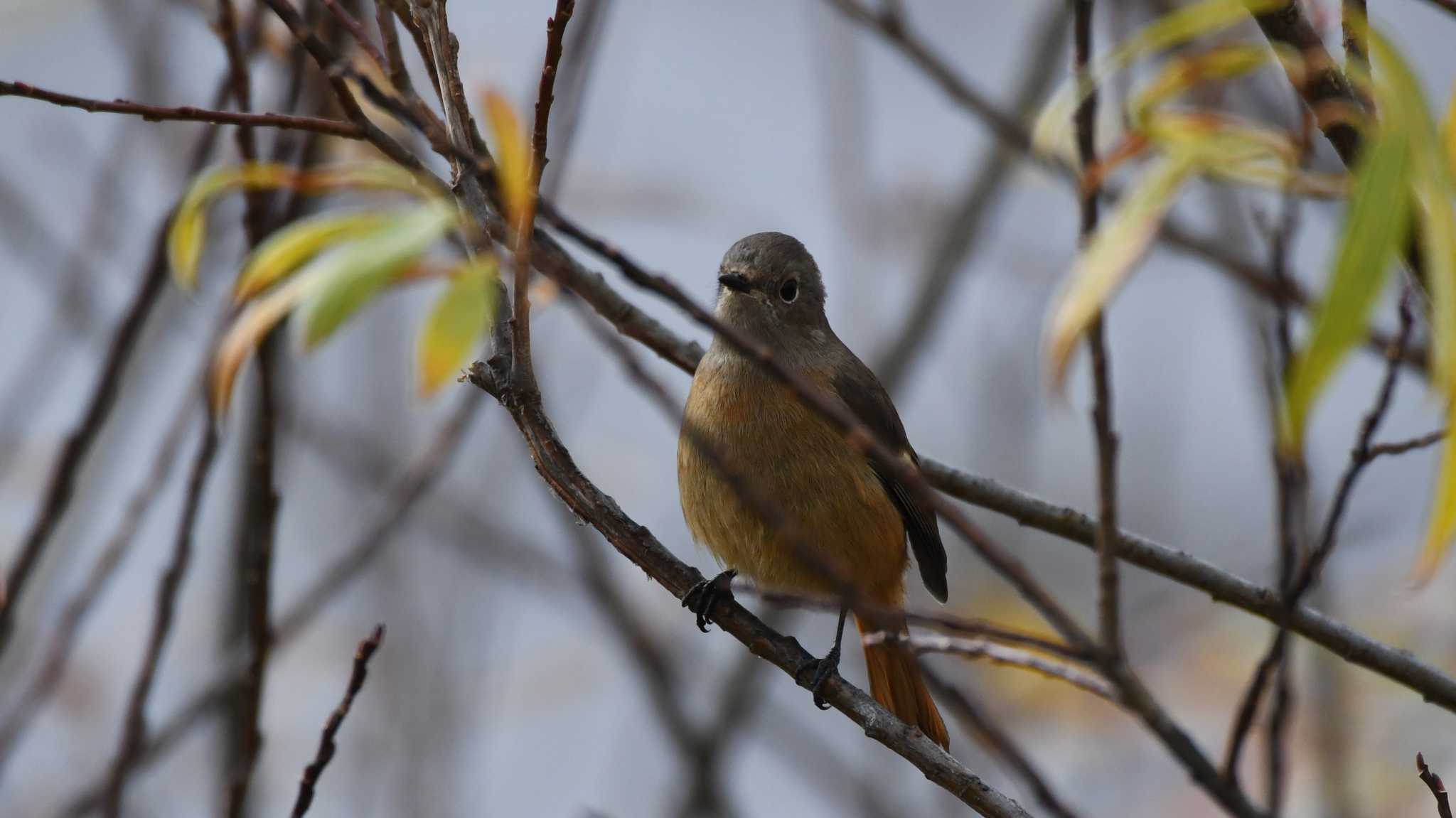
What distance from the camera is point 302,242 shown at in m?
1.72

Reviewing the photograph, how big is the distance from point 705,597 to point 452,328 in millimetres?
1836

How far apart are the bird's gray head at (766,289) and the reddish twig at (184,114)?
83.3 inches

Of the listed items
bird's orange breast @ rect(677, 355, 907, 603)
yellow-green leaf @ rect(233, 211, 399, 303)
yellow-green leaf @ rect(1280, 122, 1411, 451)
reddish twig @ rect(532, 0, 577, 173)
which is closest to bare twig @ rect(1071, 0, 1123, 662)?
yellow-green leaf @ rect(1280, 122, 1411, 451)

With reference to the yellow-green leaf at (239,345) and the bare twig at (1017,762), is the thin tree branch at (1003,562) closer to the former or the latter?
the bare twig at (1017,762)

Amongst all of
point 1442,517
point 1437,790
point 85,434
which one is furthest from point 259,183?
point 1437,790

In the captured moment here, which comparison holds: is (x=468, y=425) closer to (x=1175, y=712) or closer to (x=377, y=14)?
(x=377, y=14)

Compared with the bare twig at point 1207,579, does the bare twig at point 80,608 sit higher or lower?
lower

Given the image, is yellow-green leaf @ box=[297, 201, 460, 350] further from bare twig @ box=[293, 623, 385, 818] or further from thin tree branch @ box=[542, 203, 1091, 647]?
bare twig @ box=[293, 623, 385, 818]

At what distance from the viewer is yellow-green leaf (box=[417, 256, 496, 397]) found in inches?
54.6

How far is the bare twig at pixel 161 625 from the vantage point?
2646 millimetres

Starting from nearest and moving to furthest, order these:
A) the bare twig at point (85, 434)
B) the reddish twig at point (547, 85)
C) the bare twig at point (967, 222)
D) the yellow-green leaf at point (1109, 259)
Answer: the yellow-green leaf at point (1109, 259) < the reddish twig at point (547, 85) < the bare twig at point (85, 434) < the bare twig at point (967, 222)

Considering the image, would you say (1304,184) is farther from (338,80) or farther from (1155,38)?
(338,80)

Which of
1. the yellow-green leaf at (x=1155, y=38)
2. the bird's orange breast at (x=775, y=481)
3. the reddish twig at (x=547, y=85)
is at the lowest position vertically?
the reddish twig at (x=547, y=85)

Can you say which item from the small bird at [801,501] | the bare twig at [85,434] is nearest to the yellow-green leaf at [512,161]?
the bare twig at [85,434]
